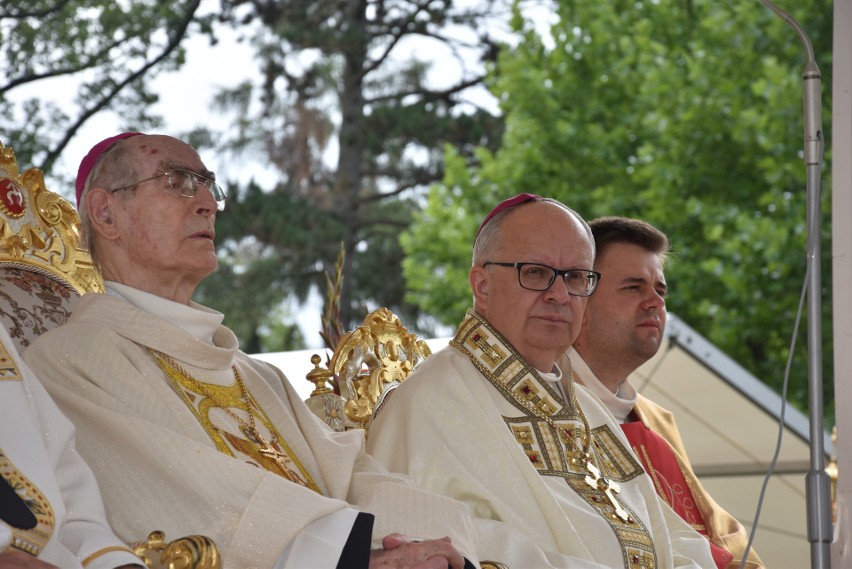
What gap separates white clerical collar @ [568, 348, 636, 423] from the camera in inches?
178

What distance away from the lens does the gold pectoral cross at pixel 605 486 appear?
3.63 m

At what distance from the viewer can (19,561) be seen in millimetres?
2371

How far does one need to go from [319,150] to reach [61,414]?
62.7ft

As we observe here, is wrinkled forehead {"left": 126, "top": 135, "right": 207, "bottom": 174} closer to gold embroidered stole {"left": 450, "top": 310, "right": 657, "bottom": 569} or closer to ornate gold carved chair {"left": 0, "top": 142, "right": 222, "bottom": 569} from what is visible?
ornate gold carved chair {"left": 0, "top": 142, "right": 222, "bottom": 569}

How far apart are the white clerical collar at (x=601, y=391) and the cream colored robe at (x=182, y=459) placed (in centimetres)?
125

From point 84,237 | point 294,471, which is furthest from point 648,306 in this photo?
point 84,237

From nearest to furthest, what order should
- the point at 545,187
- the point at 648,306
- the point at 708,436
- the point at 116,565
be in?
the point at 116,565
the point at 648,306
the point at 708,436
the point at 545,187

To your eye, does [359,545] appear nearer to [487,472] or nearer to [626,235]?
[487,472]

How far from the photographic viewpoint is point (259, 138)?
21.7 m

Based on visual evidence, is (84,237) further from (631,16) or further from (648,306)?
(631,16)

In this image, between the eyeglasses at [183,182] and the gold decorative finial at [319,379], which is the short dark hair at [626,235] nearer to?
the gold decorative finial at [319,379]

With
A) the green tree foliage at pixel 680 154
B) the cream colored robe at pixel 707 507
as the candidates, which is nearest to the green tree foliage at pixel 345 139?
the green tree foliage at pixel 680 154

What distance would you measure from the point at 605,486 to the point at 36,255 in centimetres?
172

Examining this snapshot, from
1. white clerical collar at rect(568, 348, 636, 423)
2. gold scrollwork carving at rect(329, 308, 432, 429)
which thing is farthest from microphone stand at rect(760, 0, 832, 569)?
gold scrollwork carving at rect(329, 308, 432, 429)
